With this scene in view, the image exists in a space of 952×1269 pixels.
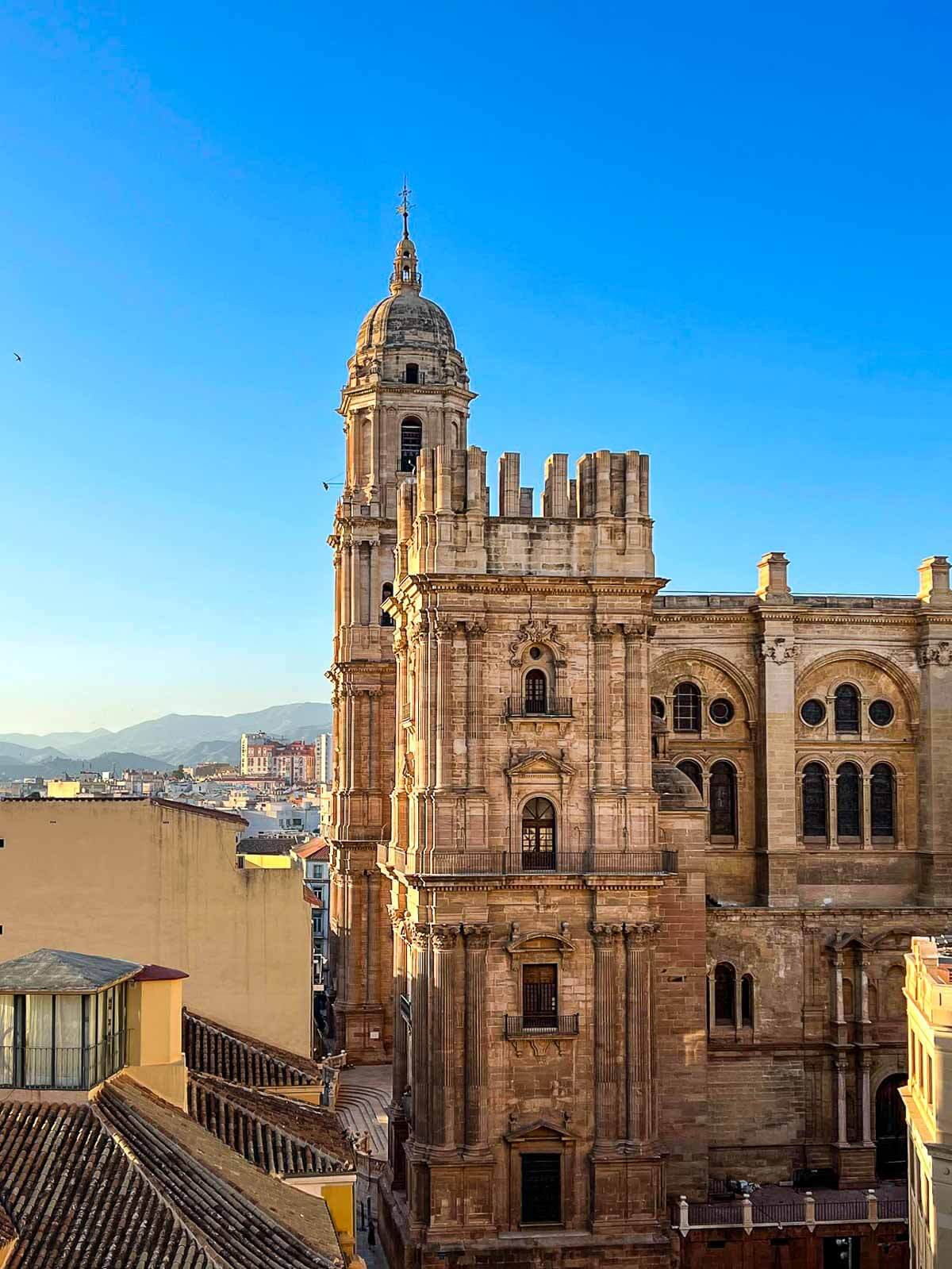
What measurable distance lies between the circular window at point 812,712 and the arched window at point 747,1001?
10.3 m

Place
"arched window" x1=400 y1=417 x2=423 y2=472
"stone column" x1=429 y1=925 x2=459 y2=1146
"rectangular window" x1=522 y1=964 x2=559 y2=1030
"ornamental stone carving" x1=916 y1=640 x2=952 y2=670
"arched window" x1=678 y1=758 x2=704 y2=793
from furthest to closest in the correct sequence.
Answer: "arched window" x1=400 y1=417 x2=423 y2=472 → "arched window" x1=678 y1=758 x2=704 y2=793 → "ornamental stone carving" x1=916 y1=640 x2=952 y2=670 → "rectangular window" x1=522 y1=964 x2=559 y2=1030 → "stone column" x1=429 y1=925 x2=459 y2=1146

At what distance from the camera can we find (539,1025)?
1603 inches

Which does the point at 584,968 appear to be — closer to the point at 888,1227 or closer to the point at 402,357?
the point at 888,1227

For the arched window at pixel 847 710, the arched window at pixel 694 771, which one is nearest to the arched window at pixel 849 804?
the arched window at pixel 847 710

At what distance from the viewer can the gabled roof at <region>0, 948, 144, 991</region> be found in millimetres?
25469

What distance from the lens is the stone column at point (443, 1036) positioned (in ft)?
130

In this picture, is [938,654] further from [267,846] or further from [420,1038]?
[267,846]

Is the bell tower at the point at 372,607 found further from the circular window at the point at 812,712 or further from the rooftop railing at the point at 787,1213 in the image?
the rooftop railing at the point at 787,1213

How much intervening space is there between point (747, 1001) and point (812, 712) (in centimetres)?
1152

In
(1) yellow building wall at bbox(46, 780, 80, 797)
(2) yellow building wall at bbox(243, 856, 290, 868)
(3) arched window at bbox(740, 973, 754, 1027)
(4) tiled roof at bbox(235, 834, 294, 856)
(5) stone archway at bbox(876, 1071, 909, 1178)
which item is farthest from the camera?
(4) tiled roof at bbox(235, 834, 294, 856)

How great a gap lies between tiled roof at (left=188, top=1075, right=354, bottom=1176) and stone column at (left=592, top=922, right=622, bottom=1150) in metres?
10.5

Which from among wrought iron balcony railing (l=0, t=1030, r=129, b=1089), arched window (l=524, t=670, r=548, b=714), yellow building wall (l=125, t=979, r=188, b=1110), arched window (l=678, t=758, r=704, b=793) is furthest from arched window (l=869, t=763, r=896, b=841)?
wrought iron balcony railing (l=0, t=1030, r=129, b=1089)

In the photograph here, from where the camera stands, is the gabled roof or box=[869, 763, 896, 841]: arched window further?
box=[869, 763, 896, 841]: arched window

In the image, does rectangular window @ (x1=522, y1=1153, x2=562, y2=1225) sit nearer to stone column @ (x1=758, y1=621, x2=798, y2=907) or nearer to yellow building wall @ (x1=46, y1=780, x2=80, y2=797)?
stone column @ (x1=758, y1=621, x2=798, y2=907)
